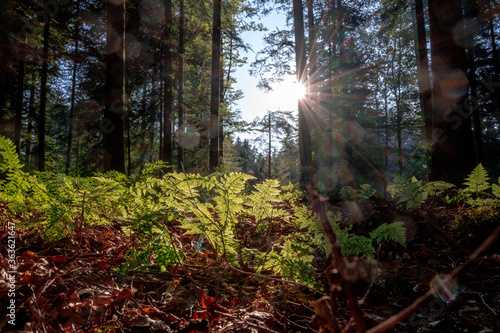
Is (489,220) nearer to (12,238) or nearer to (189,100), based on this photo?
(12,238)

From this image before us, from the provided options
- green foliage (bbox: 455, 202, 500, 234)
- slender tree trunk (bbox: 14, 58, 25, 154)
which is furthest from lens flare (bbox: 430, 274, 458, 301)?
slender tree trunk (bbox: 14, 58, 25, 154)

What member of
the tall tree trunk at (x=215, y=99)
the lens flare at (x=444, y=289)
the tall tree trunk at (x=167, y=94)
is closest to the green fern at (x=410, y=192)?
the lens flare at (x=444, y=289)

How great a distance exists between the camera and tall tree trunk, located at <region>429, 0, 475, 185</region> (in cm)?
454

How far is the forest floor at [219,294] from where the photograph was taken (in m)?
1.13

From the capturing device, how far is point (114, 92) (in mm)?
7121

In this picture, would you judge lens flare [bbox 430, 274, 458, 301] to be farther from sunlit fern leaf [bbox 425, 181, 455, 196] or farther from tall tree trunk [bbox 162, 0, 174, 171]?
tall tree trunk [bbox 162, 0, 174, 171]

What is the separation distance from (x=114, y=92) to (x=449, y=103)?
8.11 m

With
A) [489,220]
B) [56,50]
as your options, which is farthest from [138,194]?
[56,50]

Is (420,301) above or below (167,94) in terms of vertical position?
below

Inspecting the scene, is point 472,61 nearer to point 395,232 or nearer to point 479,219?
point 479,219

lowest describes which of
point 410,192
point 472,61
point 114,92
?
point 410,192

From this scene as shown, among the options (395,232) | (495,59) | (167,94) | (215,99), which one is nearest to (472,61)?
(495,59)

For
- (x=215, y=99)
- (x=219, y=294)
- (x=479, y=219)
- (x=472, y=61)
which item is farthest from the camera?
(x=472, y=61)

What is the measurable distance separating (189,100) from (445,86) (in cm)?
1609
